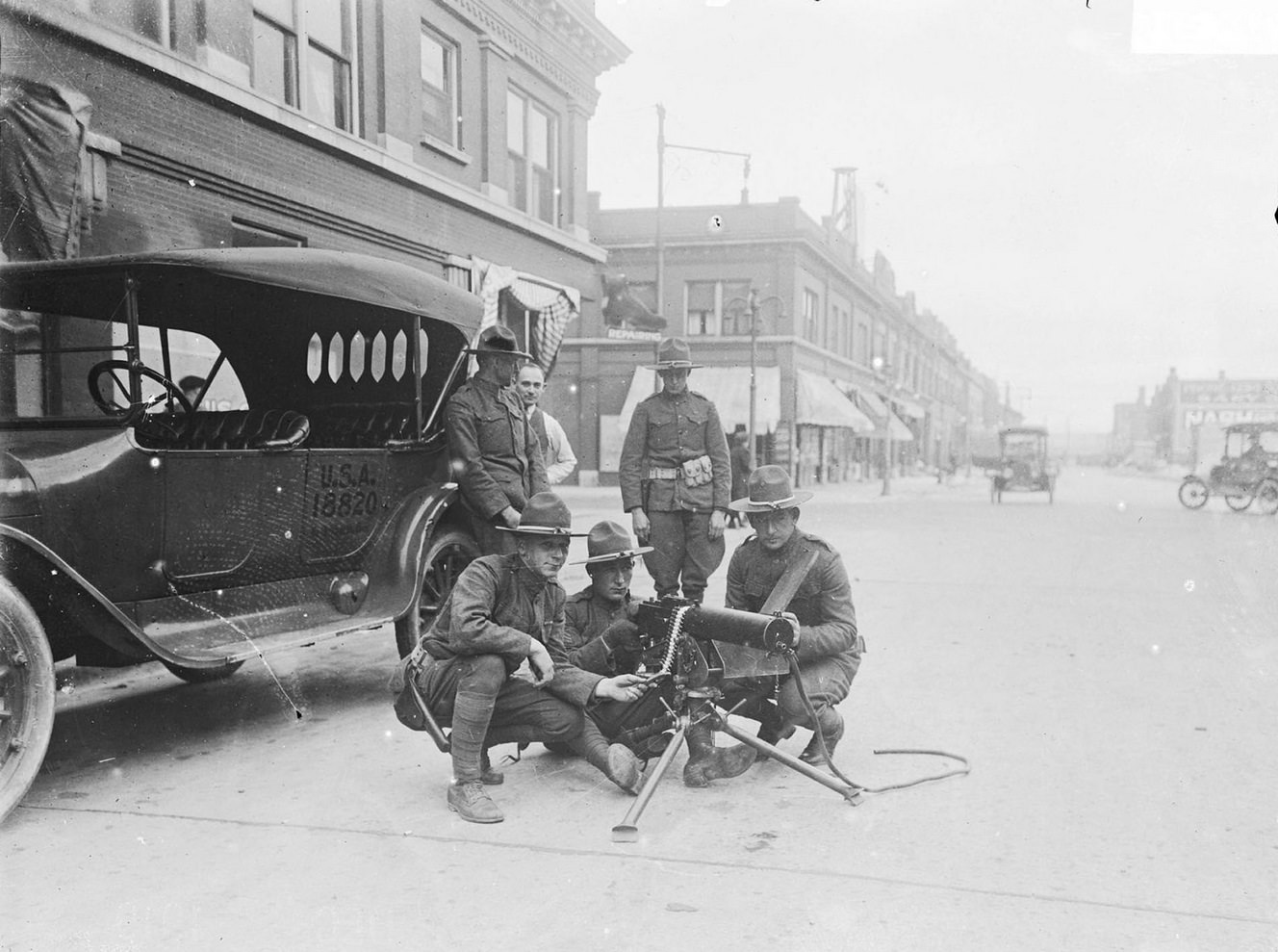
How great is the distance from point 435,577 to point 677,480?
1.50 meters

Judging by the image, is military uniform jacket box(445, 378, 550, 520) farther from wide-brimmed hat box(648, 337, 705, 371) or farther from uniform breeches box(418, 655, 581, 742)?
uniform breeches box(418, 655, 581, 742)

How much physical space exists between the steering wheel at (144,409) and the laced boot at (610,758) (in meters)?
2.23

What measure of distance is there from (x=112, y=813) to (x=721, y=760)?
2.24 meters

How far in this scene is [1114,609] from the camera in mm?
8531

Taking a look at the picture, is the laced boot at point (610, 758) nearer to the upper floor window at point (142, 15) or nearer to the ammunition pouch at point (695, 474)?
the ammunition pouch at point (695, 474)

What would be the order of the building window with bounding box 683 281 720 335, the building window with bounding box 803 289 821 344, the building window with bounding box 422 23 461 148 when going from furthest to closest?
the building window with bounding box 803 289 821 344, the building window with bounding box 683 281 720 335, the building window with bounding box 422 23 461 148

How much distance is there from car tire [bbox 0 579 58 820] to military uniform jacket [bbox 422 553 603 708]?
4.25ft

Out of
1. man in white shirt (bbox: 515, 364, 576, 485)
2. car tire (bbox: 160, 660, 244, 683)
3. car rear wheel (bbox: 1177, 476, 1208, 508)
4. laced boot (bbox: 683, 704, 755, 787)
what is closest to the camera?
laced boot (bbox: 683, 704, 755, 787)

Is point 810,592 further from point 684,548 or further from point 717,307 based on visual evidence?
point 717,307

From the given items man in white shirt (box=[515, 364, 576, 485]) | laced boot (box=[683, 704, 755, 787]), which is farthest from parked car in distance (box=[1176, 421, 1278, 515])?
laced boot (box=[683, 704, 755, 787])

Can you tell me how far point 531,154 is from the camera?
15.5 meters

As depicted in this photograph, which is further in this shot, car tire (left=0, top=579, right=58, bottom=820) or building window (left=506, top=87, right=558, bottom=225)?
building window (left=506, top=87, right=558, bottom=225)

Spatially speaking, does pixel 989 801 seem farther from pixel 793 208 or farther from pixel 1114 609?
pixel 793 208

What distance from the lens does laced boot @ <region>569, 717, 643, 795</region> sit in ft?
12.4
